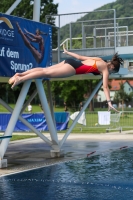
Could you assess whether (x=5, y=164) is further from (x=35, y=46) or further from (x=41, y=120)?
(x=41, y=120)

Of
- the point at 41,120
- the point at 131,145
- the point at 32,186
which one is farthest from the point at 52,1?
the point at 32,186

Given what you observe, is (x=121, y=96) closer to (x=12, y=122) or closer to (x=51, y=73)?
(x=12, y=122)

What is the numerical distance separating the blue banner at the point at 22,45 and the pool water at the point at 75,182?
3519 millimetres

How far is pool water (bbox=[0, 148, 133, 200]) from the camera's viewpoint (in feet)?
36.2

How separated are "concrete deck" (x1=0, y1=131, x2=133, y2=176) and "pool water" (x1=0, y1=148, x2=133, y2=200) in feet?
3.29

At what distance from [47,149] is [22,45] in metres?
7.14

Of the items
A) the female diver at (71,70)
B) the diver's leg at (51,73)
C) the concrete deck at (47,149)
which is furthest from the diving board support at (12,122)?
the diver's leg at (51,73)

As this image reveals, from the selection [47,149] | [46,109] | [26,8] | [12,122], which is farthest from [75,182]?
[26,8]

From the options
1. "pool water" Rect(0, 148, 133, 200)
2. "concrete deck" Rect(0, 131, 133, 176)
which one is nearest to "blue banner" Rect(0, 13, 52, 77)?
"concrete deck" Rect(0, 131, 133, 176)

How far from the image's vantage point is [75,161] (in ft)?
57.9

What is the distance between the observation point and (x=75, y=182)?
1295 centimetres

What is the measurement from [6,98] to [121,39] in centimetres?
6621

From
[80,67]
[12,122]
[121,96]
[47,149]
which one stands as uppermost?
[80,67]

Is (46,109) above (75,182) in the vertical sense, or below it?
above
